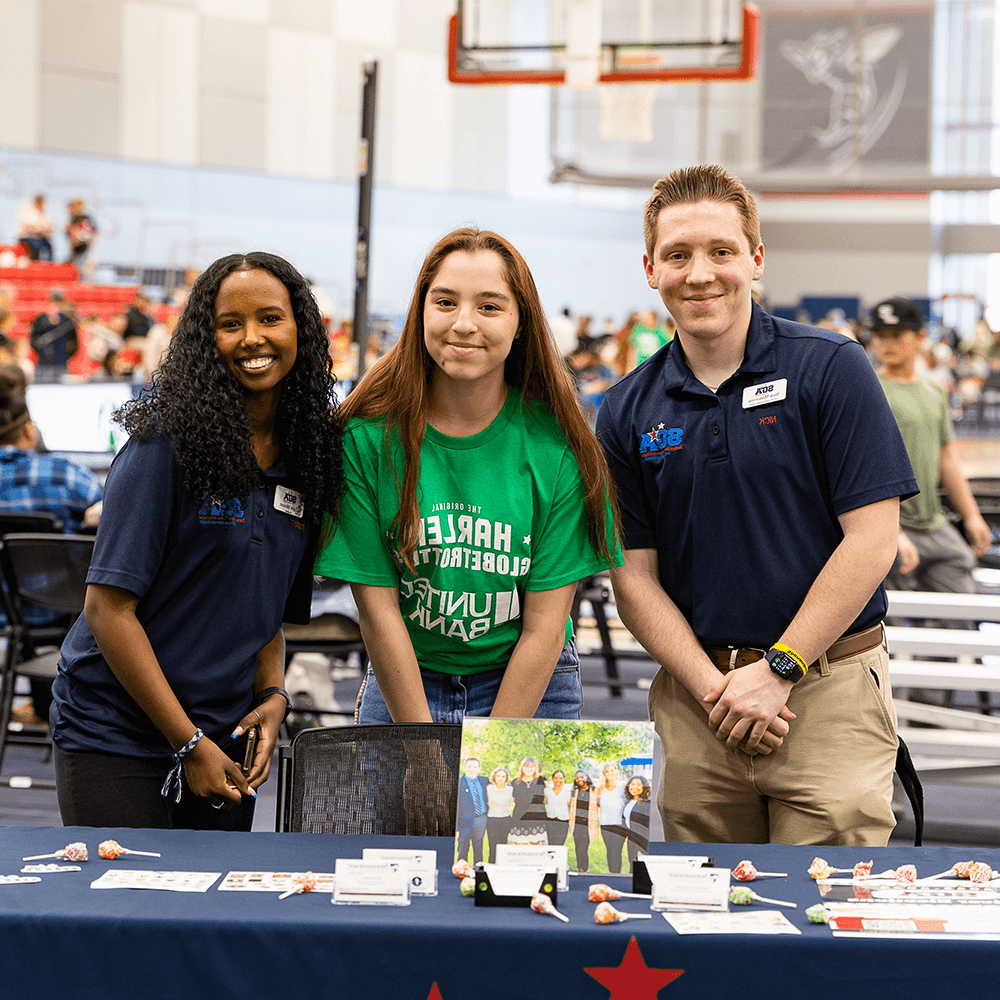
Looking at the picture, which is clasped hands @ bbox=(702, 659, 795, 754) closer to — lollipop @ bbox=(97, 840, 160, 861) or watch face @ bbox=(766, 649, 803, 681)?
watch face @ bbox=(766, 649, 803, 681)

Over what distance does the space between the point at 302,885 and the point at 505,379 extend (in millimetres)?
880

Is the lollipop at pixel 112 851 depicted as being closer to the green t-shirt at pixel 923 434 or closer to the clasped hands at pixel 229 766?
the clasped hands at pixel 229 766

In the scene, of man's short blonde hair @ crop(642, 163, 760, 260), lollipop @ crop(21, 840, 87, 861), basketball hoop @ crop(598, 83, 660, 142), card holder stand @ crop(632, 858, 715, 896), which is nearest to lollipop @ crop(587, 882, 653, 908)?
card holder stand @ crop(632, 858, 715, 896)

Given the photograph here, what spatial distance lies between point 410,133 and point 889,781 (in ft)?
52.2

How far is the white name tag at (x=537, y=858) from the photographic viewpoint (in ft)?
Answer: 4.56

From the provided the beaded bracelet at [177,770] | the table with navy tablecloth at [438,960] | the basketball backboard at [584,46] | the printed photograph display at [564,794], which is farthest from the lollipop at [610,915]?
the basketball backboard at [584,46]

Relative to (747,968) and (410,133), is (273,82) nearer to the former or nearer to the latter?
(410,133)

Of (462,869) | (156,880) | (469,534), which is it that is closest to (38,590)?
(469,534)

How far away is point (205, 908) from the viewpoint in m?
1.31

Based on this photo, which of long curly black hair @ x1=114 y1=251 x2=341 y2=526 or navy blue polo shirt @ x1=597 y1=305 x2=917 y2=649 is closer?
Result: long curly black hair @ x1=114 y1=251 x2=341 y2=526

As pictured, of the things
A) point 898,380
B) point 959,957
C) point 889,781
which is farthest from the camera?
point 898,380

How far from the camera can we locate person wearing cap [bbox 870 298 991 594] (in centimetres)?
421

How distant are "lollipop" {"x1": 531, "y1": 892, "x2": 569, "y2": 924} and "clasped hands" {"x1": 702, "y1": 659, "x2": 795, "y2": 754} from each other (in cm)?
55

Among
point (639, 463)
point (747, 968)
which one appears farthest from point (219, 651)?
point (747, 968)
